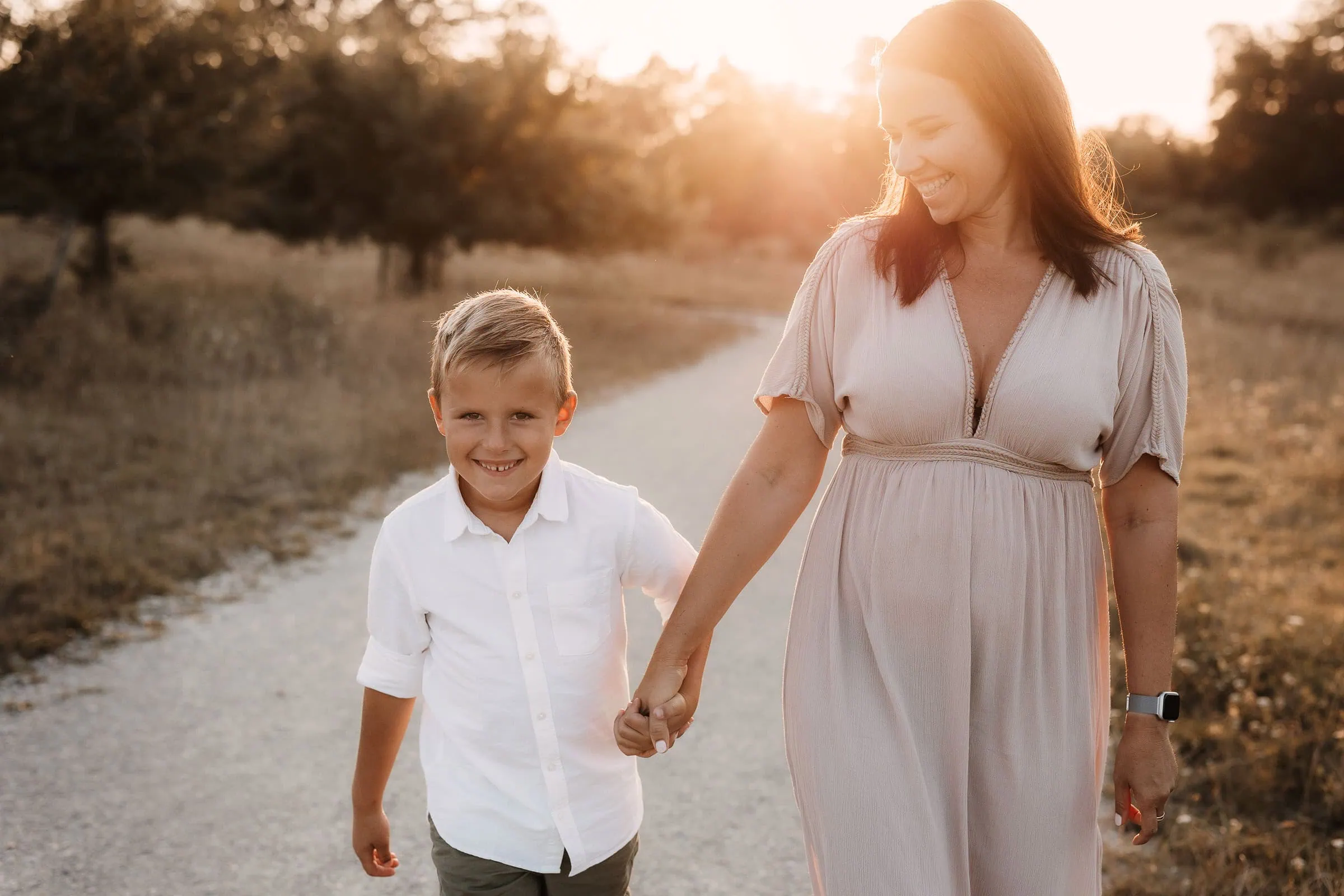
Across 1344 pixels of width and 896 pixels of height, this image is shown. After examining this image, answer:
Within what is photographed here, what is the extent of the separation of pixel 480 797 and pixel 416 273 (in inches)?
720

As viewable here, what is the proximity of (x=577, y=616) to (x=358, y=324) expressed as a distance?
1196 cm

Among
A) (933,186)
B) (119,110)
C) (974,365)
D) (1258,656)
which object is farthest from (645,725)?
→ (119,110)

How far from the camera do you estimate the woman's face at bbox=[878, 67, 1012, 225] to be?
1880 mm

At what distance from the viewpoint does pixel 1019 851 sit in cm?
190

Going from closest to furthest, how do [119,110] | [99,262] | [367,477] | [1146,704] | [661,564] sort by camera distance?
[1146,704], [661,564], [367,477], [119,110], [99,262]

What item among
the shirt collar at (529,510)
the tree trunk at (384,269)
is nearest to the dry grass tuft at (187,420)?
the tree trunk at (384,269)

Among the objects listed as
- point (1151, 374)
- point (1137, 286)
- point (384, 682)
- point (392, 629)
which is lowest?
point (384, 682)

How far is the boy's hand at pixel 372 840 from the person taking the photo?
223cm

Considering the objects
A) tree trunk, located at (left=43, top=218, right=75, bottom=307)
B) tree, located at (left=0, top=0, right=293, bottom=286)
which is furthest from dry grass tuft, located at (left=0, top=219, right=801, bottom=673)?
tree, located at (left=0, top=0, right=293, bottom=286)

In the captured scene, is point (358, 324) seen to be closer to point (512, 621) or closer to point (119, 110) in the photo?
point (119, 110)

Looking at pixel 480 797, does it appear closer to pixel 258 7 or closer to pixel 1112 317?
pixel 1112 317

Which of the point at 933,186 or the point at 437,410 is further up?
the point at 933,186

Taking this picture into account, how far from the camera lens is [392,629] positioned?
2.14m

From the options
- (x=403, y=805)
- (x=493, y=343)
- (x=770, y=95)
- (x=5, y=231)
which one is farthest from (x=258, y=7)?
(x=770, y=95)
